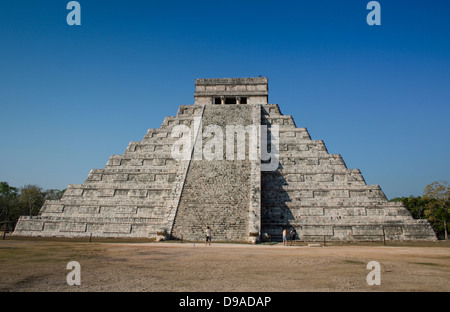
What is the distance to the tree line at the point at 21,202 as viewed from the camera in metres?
34.7

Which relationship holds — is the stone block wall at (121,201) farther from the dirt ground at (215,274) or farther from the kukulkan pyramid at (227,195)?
the dirt ground at (215,274)

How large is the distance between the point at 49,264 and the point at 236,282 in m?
4.55

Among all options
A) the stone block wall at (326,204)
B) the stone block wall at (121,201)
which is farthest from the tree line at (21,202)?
the stone block wall at (326,204)

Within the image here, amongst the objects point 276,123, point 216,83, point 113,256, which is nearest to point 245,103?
point 216,83

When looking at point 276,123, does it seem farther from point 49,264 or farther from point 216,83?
point 49,264

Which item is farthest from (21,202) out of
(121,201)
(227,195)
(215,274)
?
(215,274)

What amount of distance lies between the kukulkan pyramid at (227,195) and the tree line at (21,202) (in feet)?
65.9

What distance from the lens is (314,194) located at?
57.9 ft

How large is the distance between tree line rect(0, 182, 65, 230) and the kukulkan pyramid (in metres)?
20.1

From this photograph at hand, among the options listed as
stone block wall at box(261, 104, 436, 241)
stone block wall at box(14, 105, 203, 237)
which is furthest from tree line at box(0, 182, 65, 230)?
stone block wall at box(261, 104, 436, 241)

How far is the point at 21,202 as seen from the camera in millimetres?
37125

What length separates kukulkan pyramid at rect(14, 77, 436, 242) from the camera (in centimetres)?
1573

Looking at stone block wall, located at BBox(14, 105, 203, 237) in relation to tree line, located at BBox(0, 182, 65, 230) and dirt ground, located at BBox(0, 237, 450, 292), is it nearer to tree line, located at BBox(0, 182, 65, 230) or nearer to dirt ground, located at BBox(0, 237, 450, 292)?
dirt ground, located at BBox(0, 237, 450, 292)

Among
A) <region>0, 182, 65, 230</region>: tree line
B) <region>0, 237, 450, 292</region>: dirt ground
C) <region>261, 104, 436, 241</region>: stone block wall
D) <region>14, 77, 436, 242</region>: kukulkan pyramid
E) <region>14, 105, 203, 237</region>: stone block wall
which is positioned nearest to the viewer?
<region>0, 237, 450, 292</region>: dirt ground
